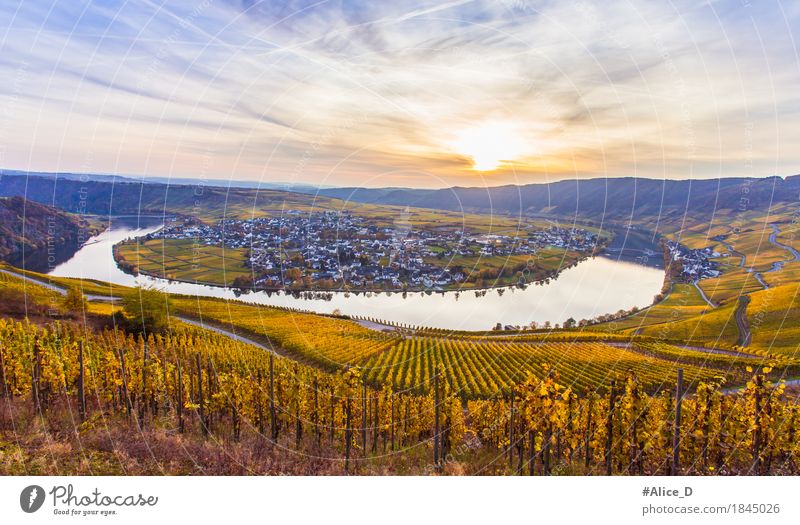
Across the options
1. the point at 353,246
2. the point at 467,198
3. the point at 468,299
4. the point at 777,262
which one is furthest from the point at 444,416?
the point at 467,198

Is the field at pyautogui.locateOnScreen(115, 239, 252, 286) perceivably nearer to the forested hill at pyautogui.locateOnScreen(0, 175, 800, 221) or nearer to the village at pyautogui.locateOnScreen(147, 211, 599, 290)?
the forested hill at pyautogui.locateOnScreen(0, 175, 800, 221)

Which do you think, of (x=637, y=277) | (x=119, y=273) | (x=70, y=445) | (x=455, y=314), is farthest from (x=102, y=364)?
(x=637, y=277)

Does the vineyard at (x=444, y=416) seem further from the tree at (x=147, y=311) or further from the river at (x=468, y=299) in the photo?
the river at (x=468, y=299)

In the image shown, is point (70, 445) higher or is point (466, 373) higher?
point (70, 445)
